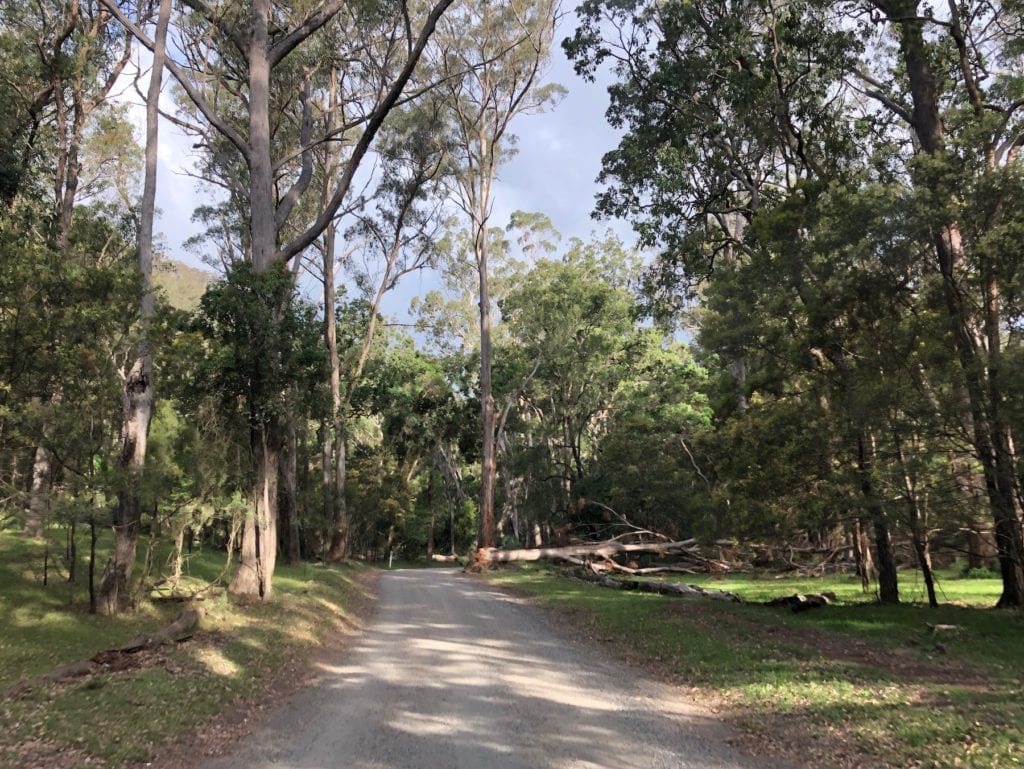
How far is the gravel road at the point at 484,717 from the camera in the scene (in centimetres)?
523

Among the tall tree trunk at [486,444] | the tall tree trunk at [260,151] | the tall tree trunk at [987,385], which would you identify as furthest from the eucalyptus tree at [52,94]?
the tall tree trunk at [987,385]

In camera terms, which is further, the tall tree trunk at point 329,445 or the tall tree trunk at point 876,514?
the tall tree trunk at point 329,445

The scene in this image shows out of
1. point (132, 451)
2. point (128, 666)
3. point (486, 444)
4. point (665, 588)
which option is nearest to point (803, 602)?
point (665, 588)

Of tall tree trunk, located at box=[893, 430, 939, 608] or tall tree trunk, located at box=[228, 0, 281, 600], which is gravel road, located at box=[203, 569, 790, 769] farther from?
tall tree trunk, located at box=[893, 430, 939, 608]

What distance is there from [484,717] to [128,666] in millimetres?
4316

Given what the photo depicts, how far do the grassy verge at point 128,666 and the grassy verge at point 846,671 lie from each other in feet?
16.5

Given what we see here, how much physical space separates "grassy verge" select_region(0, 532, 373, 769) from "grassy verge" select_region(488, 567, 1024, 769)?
5.04 m

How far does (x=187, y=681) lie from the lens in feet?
23.2

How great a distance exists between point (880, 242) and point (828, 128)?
19.6ft

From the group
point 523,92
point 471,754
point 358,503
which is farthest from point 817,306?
point 358,503

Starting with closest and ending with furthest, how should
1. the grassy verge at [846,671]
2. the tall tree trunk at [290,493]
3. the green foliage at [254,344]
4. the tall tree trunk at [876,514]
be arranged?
the grassy verge at [846,671], the tall tree trunk at [876,514], the green foliage at [254,344], the tall tree trunk at [290,493]

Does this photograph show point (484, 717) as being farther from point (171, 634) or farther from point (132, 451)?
point (132, 451)

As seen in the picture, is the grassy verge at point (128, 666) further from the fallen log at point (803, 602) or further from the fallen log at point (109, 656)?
the fallen log at point (803, 602)

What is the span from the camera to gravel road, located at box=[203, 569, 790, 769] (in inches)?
206
